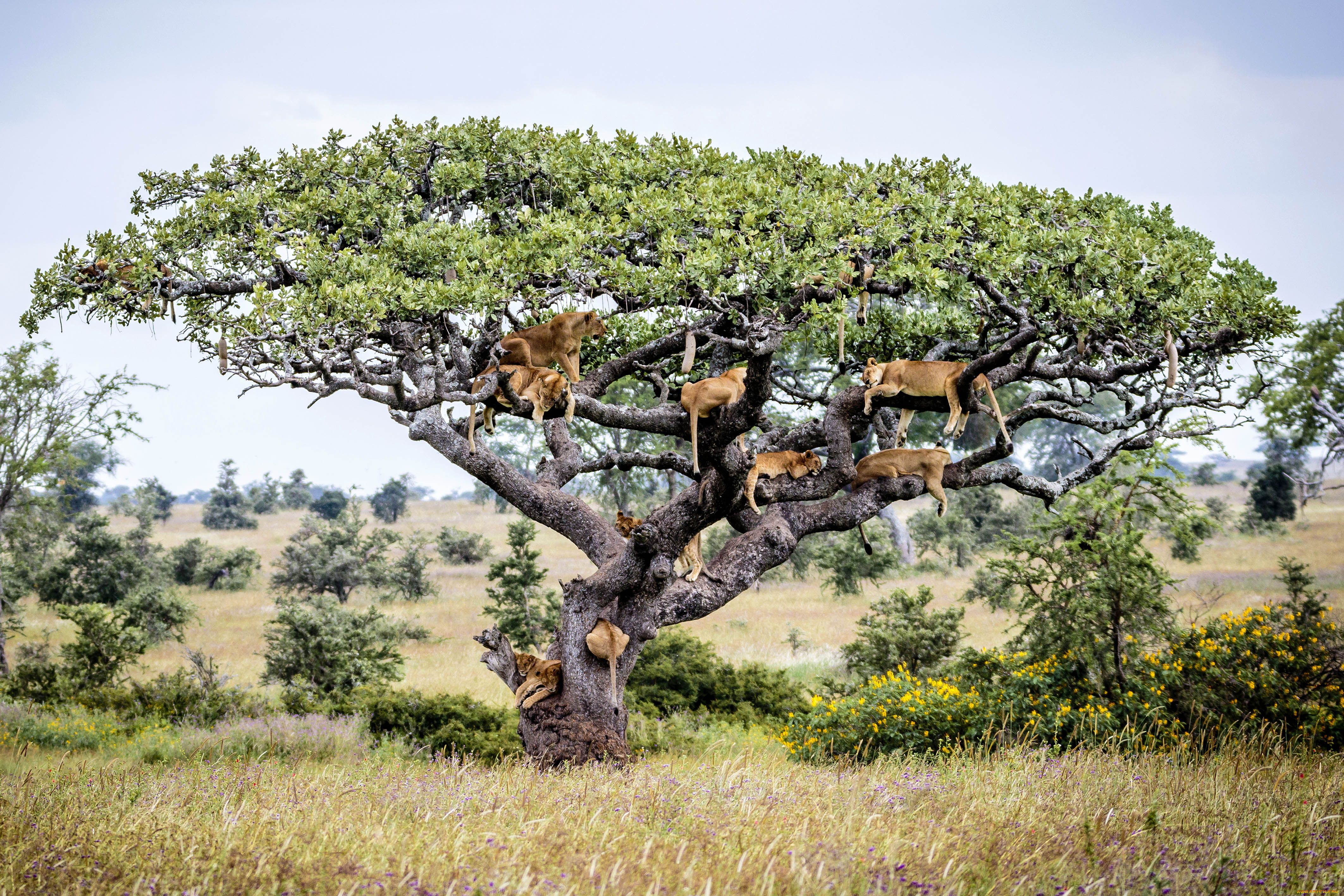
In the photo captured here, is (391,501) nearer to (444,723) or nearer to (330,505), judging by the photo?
(330,505)

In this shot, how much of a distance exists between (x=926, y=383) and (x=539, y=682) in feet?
17.9

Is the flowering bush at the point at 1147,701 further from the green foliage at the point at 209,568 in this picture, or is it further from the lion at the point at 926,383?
the green foliage at the point at 209,568

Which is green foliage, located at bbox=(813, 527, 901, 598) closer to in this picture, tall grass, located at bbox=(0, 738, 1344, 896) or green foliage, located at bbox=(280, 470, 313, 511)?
tall grass, located at bbox=(0, 738, 1344, 896)

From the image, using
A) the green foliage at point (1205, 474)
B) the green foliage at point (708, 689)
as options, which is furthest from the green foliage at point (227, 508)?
the green foliage at point (1205, 474)

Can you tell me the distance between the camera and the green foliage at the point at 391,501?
63.6m

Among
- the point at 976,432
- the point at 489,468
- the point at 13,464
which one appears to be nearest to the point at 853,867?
the point at 489,468

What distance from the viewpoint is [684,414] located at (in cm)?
1002

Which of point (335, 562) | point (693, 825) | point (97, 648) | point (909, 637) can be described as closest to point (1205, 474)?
point (335, 562)

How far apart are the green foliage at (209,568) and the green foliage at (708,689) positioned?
85.1ft

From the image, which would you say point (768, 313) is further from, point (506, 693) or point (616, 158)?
point (506, 693)

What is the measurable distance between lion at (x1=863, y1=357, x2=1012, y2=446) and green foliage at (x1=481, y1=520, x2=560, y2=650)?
10084mm

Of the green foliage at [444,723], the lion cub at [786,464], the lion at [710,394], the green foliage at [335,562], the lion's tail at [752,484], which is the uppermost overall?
the lion at [710,394]

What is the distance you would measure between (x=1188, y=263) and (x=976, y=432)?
34764 millimetres

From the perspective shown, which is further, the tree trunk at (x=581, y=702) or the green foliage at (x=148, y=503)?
the green foliage at (x=148, y=503)
